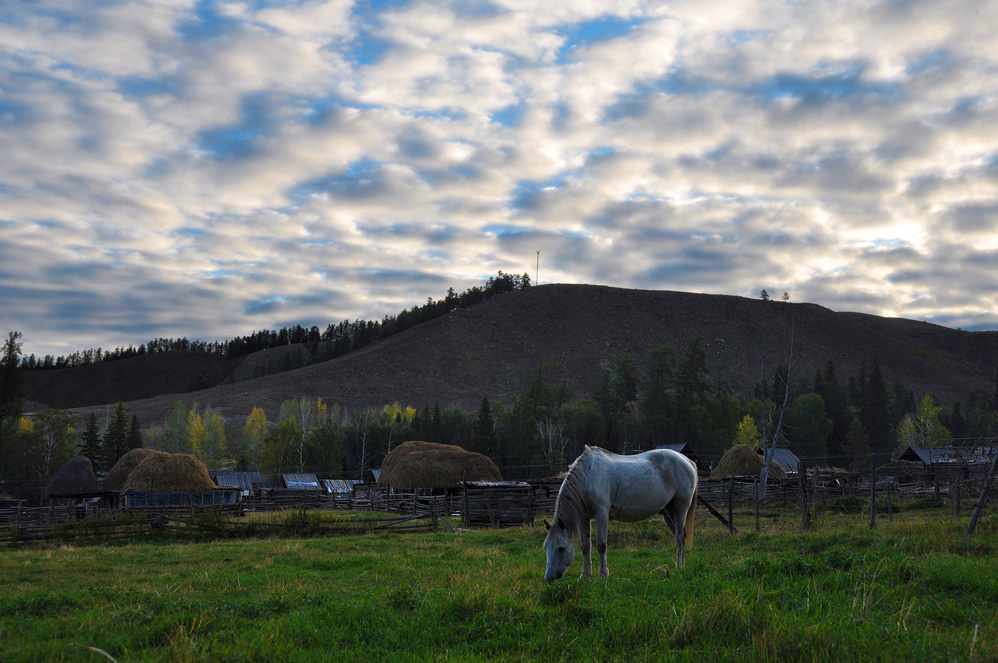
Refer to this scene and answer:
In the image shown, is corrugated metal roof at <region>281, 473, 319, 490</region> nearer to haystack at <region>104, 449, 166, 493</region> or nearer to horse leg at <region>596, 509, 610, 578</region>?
haystack at <region>104, 449, 166, 493</region>

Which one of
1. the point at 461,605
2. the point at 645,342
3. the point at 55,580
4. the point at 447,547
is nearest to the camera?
the point at 461,605

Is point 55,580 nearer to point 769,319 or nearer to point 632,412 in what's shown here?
point 632,412

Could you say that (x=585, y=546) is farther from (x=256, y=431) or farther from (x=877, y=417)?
(x=877, y=417)

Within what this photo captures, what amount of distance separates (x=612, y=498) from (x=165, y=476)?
104ft

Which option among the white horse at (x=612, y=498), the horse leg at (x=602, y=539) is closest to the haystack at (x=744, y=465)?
the white horse at (x=612, y=498)

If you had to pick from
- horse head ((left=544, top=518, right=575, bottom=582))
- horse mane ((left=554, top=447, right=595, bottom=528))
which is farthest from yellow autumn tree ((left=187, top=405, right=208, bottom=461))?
horse head ((left=544, top=518, right=575, bottom=582))

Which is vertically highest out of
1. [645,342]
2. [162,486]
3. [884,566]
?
[645,342]

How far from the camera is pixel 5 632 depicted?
22.1 ft

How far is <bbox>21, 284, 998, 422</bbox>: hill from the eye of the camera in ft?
393

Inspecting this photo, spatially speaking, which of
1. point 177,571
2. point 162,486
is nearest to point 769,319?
point 162,486

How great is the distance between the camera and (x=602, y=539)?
9.32 meters

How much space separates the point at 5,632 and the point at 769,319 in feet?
530

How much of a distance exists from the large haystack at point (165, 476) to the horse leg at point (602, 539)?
104 ft

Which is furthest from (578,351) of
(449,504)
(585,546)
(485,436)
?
(585,546)
